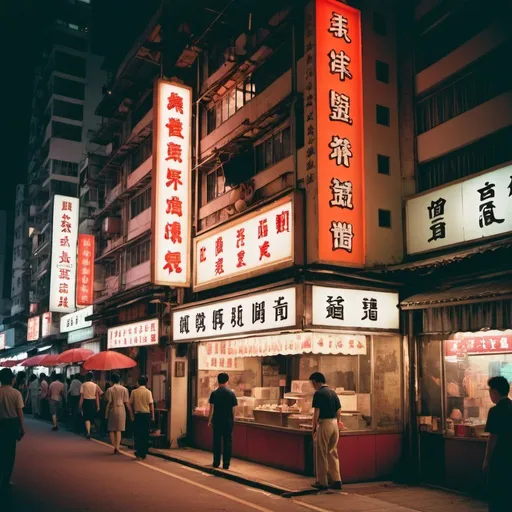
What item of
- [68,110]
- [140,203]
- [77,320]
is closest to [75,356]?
[140,203]

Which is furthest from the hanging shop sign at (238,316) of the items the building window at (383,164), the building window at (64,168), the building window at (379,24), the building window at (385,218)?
the building window at (64,168)

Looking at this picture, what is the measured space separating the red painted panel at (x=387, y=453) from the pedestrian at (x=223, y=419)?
3247 mm

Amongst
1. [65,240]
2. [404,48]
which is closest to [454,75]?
[404,48]

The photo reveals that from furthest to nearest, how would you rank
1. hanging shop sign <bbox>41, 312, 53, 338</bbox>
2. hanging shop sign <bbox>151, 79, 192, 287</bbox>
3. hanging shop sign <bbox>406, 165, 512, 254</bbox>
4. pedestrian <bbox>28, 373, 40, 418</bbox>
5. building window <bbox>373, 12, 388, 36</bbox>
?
hanging shop sign <bbox>41, 312, 53, 338</bbox> < pedestrian <bbox>28, 373, 40, 418</bbox> < hanging shop sign <bbox>151, 79, 192, 287</bbox> < building window <bbox>373, 12, 388, 36</bbox> < hanging shop sign <bbox>406, 165, 512, 254</bbox>

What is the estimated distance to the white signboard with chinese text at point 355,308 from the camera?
1217cm

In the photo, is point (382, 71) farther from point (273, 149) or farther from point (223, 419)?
point (223, 419)

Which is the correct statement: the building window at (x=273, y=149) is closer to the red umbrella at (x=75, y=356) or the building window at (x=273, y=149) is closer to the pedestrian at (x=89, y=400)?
the pedestrian at (x=89, y=400)

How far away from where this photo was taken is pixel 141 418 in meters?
16.1

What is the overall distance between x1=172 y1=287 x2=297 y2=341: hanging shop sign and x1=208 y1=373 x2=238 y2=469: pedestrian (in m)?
1.48

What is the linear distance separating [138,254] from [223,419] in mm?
16922

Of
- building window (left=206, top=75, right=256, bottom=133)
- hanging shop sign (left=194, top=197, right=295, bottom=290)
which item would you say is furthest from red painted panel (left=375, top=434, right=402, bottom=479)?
building window (left=206, top=75, right=256, bottom=133)

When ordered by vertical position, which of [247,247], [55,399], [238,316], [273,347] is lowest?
[55,399]

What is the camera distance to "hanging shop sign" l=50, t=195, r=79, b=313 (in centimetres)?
3600

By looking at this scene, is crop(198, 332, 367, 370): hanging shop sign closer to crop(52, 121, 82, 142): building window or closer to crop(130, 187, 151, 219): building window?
crop(130, 187, 151, 219): building window
